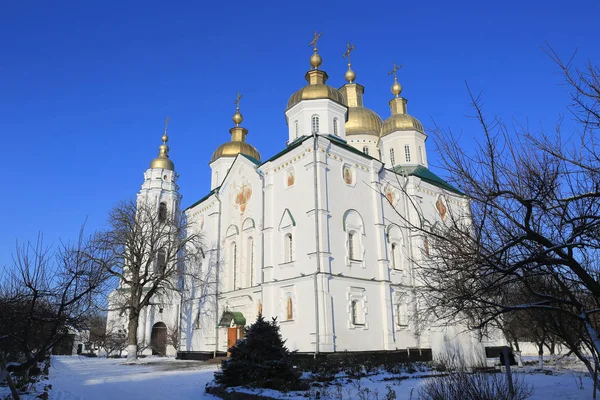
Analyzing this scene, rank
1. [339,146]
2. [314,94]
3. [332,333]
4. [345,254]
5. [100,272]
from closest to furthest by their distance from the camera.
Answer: [100,272] < [332,333] < [345,254] < [339,146] < [314,94]

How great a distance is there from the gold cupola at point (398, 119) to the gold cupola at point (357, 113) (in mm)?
1451

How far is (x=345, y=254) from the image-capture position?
61.9 ft

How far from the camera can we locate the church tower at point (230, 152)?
2905cm

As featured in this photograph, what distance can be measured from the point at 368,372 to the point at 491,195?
1031cm

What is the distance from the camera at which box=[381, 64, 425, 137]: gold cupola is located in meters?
27.5

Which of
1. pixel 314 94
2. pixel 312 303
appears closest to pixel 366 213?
pixel 312 303

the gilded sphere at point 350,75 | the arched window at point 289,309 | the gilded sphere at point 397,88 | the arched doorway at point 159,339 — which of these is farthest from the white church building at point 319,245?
the arched doorway at point 159,339

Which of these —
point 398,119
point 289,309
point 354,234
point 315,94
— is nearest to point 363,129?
point 398,119

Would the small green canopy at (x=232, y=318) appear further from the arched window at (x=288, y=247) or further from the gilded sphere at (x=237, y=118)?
the gilded sphere at (x=237, y=118)

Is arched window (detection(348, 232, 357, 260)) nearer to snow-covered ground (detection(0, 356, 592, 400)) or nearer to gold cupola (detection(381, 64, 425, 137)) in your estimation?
snow-covered ground (detection(0, 356, 592, 400))

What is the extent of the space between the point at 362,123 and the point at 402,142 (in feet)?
12.5

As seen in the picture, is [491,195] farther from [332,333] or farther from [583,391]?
[332,333]

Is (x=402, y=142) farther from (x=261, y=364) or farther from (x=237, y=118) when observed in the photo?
(x=261, y=364)

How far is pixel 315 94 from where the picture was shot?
22.3m
